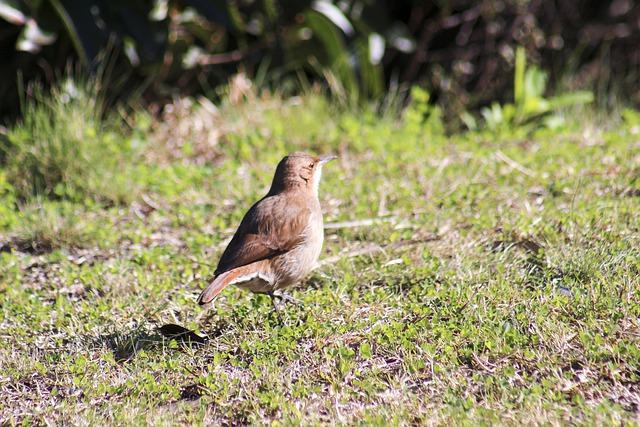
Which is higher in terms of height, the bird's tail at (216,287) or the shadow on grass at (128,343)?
the bird's tail at (216,287)

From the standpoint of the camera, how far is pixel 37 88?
814 cm

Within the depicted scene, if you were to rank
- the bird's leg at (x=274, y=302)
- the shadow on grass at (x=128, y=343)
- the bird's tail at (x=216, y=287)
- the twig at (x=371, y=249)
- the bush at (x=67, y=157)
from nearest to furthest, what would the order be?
the bird's tail at (x=216, y=287), the shadow on grass at (x=128, y=343), the bird's leg at (x=274, y=302), the twig at (x=371, y=249), the bush at (x=67, y=157)

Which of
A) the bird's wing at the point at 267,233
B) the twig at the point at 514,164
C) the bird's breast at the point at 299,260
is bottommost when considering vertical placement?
the twig at the point at 514,164

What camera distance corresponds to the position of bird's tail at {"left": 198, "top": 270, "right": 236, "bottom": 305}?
4749mm

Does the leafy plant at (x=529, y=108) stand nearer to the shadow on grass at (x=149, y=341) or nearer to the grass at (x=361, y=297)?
the grass at (x=361, y=297)

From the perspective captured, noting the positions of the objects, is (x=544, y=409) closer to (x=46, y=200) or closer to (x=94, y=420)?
(x=94, y=420)

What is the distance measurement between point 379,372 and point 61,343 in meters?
1.84

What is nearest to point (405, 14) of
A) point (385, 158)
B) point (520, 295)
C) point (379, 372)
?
point (385, 158)

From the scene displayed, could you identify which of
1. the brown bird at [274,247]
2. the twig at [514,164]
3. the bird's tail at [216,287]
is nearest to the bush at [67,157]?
the brown bird at [274,247]

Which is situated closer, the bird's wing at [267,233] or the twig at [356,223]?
the bird's wing at [267,233]

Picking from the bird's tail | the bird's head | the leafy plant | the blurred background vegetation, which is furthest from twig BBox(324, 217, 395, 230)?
the leafy plant

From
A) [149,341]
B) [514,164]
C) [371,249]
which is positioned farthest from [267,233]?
[514,164]

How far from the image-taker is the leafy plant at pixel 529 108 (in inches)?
344

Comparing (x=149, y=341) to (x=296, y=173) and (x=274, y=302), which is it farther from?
→ (x=296, y=173)
